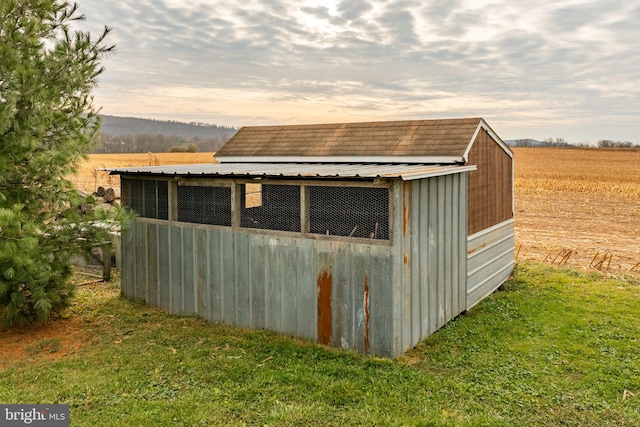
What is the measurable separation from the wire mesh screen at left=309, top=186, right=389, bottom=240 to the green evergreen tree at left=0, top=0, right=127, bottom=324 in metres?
2.80

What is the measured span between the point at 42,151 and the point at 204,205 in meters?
2.35

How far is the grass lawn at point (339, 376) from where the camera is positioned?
5082 millimetres

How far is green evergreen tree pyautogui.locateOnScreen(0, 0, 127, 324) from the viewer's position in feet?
21.6

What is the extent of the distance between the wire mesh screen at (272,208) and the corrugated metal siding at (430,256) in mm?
1601

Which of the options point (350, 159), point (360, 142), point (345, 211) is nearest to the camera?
point (345, 211)

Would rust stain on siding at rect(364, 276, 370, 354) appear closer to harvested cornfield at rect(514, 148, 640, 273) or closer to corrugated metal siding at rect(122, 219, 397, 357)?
corrugated metal siding at rect(122, 219, 397, 357)

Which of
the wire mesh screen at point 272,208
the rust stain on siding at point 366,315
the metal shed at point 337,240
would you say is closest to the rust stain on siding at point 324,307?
the metal shed at point 337,240

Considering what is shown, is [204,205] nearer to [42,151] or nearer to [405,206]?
[42,151]

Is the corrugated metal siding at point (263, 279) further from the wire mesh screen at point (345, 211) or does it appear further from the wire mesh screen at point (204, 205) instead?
the wire mesh screen at point (345, 211)

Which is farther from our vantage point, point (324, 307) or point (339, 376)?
point (324, 307)

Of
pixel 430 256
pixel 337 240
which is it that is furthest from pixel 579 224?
pixel 337 240

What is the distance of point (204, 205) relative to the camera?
8.01 m

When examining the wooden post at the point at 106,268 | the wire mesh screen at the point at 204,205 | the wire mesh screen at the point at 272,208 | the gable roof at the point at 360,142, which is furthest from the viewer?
the wooden post at the point at 106,268

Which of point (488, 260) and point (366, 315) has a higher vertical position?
point (488, 260)
